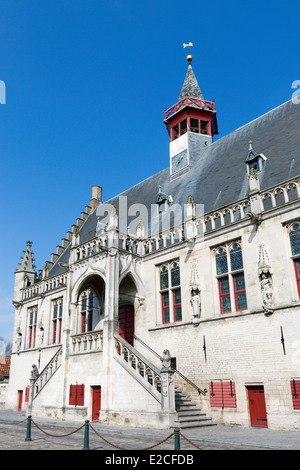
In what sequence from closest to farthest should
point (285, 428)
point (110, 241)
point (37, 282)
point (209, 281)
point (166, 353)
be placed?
point (285, 428), point (166, 353), point (209, 281), point (110, 241), point (37, 282)

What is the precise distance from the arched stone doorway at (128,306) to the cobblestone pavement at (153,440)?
6.05 meters

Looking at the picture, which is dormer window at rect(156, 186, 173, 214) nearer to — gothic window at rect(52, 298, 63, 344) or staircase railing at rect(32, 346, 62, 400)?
gothic window at rect(52, 298, 63, 344)

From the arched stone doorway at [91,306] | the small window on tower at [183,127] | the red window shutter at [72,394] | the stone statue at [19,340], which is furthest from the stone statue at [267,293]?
the stone statue at [19,340]

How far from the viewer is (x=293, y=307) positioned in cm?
1337

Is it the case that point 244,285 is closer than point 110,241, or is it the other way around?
point 244,285

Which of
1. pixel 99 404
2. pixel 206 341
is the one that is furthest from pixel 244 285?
pixel 99 404

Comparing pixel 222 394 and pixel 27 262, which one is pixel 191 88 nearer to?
pixel 27 262

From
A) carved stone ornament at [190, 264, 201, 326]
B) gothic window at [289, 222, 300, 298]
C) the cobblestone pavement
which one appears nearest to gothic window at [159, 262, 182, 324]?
carved stone ornament at [190, 264, 201, 326]

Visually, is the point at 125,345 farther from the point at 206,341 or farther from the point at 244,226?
the point at 244,226

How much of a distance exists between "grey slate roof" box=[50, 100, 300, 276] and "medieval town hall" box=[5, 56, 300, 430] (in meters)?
0.08

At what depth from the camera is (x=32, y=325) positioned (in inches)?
1056

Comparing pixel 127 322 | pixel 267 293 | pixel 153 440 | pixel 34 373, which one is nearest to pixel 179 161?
pixel 127 322

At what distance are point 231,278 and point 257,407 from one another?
4.80 metres
